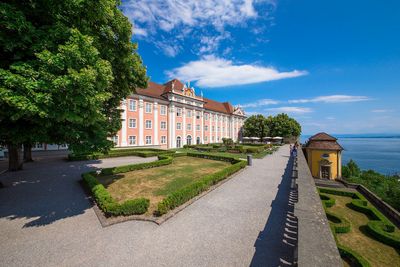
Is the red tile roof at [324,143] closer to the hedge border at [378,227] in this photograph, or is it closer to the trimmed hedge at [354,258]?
the hedge border at [378,227]

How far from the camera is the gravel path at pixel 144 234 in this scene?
479 centimetres

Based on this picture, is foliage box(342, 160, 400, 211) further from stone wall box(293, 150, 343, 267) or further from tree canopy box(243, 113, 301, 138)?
tree canopy box(243, 113, 301, 138)

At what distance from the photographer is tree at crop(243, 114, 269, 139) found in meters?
57.0

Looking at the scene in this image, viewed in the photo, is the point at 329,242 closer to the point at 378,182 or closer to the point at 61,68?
the point at 61,68

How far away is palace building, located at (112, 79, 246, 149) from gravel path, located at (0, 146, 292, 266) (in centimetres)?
1955

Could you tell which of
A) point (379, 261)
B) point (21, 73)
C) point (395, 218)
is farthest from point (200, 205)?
point (395, 218)

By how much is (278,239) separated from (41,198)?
461 inches

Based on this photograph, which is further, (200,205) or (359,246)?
(200,205)

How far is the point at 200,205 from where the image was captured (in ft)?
27.4

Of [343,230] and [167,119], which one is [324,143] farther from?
[167,119]

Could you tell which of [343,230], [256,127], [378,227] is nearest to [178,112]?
[256,127]

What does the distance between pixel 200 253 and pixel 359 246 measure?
6.37 meters

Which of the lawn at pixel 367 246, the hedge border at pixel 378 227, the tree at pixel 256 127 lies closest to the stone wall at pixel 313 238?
the lawn at pixel 367 246

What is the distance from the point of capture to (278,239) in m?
5.72
